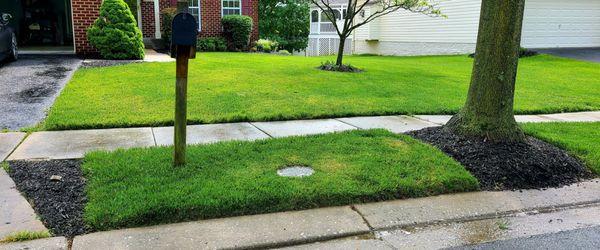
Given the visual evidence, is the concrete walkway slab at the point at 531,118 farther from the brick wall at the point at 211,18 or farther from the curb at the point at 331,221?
the brick wall at the point at 211,18

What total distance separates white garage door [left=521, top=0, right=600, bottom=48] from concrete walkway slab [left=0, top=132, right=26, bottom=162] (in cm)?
2030

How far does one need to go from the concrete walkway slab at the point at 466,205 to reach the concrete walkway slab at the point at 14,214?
2.45 metres

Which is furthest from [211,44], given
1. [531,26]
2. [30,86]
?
[531,26]

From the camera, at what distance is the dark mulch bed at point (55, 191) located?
3.45m

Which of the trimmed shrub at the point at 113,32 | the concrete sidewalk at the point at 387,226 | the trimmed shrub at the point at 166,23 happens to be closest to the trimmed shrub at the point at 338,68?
the trimmed shrub at the point at 113,32

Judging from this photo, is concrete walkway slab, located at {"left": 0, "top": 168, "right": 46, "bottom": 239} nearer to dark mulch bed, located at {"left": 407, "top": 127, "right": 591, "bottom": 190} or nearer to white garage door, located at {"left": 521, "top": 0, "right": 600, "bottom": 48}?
dark mulch bed, located at {"left": 407, "top": 127, "right": 591, "bottom": 190}

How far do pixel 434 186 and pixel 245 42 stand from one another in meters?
15.2

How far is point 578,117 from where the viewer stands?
7762 mm

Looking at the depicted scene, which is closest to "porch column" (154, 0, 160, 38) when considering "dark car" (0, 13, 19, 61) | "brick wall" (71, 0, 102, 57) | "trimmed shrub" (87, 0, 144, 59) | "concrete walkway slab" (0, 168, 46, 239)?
"brick wall" (71, 0, 102, 57)

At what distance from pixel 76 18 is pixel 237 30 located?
666 centimetres

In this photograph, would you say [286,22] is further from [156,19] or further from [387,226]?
[387,226]

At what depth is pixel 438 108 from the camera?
7.92m

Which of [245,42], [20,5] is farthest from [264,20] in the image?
[20,5]

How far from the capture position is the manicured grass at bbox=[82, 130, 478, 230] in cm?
365
